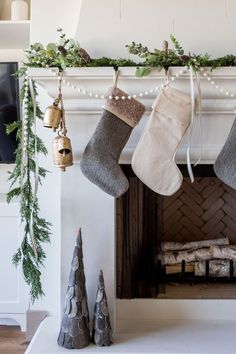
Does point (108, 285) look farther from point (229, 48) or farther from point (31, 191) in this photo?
point (229, 48)

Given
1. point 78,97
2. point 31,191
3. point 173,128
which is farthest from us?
point 31,191

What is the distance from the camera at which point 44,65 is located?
1512 mm

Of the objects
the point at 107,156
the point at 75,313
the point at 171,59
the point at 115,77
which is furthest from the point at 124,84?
the point at 75,313

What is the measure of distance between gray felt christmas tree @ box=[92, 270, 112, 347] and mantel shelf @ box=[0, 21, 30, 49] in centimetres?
141

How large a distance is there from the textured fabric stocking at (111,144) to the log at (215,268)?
0.83 m

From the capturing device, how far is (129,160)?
5.21 feet

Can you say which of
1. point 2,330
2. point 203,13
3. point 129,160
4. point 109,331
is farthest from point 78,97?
point 2,330

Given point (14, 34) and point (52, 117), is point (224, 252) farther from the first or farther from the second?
point (14, 34)

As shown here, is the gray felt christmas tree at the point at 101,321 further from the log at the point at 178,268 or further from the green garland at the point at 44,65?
the log at the point at 178,268

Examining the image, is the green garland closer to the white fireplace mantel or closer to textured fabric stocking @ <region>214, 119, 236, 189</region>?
the white fireplace mantel

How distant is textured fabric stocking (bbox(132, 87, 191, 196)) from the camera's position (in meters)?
1.40

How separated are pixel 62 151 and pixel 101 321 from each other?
686 mm

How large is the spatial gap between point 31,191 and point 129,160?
468mm

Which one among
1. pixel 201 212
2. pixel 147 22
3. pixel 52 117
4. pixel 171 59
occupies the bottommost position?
pixel 201 212
